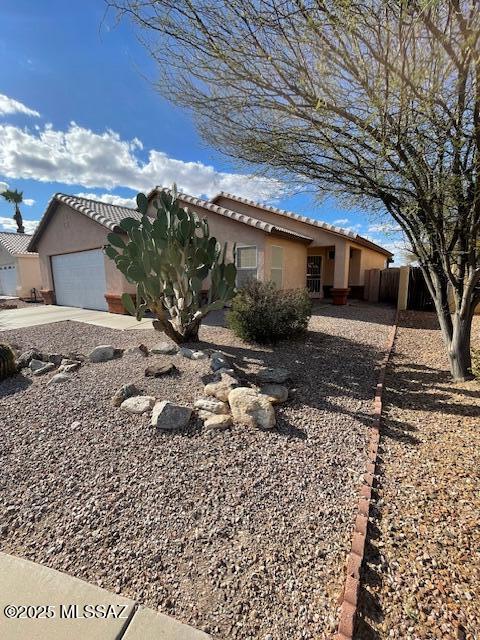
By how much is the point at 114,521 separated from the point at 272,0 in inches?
202

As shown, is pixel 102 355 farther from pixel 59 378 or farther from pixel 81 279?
pixel 81 279

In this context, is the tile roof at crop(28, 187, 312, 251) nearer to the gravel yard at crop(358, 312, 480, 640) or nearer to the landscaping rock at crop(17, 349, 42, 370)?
the landscaping rock at crop(17, 349, 42, 370)

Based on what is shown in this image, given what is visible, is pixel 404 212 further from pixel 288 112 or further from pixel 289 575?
pixel 289 575

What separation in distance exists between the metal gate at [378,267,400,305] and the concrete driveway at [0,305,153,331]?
511 inches

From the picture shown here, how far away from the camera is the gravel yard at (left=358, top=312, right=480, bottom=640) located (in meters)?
1.81

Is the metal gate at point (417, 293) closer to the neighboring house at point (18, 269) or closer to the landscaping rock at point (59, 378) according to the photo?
the landscaping rock at point (59, 378)

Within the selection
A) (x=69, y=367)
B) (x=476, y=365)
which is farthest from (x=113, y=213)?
(x=476, y=365)

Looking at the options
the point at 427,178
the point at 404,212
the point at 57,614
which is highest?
the point at 427,178

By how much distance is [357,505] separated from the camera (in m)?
2.60

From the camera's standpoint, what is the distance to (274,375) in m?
5.02

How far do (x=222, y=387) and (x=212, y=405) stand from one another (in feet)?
1.54

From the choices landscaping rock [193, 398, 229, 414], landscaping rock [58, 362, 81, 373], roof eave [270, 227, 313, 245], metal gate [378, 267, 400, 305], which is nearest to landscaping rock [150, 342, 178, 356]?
landscaping rock [58, 362, 81, 373]

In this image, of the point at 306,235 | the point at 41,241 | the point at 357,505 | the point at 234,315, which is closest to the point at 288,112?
the point at 234,315

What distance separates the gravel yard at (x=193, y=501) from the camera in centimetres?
194
